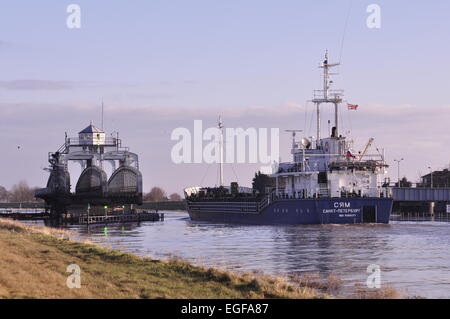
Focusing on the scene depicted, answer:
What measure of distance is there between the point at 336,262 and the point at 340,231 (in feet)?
80.8

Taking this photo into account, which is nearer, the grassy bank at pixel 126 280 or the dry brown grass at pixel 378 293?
the grassy bank at pixel 126 280

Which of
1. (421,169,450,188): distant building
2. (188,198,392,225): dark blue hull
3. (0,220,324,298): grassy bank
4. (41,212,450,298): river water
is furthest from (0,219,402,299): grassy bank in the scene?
(421,169,450,188): distant building

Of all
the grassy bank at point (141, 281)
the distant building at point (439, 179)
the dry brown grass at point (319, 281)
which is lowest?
the dry brown grass at point (319, 281)

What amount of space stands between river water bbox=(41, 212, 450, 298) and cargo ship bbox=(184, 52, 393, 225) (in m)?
3.36

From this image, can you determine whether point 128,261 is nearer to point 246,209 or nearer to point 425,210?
point 246,209

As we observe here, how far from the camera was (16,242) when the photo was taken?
144 ft

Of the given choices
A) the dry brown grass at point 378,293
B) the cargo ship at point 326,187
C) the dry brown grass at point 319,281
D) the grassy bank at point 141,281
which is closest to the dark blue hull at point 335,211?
the cargo ship at point 326,187

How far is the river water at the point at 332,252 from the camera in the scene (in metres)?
32.4

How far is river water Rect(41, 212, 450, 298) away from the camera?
3241 centimetres

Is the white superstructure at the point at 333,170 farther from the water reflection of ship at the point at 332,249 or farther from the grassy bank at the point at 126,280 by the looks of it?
the grassy bank at the point at 126,280

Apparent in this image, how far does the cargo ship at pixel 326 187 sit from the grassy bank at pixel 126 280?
1479 inches

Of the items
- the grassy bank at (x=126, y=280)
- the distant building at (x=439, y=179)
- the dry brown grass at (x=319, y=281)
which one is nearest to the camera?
the grassy bank at (x=126, y=280)
